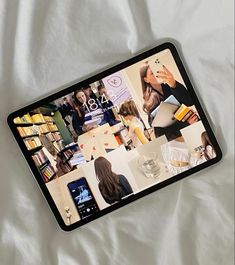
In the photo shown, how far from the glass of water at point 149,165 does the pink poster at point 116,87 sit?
79 millimetres

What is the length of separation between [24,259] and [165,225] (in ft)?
0.61

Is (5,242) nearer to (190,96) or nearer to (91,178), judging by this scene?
(91,178)

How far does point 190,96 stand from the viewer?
642mm

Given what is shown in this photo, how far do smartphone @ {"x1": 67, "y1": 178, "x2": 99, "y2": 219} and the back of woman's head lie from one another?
10cm

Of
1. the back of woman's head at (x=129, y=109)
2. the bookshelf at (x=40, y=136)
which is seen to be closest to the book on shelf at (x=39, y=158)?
the bookshelf at (x=40, y=136)

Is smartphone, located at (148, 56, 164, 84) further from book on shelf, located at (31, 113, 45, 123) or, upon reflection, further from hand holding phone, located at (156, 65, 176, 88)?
book on shelf, located at (31, 113, 45, 123)

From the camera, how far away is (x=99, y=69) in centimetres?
63

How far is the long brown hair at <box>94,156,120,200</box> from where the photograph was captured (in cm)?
63

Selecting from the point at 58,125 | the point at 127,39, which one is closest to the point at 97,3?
the point at 127,39

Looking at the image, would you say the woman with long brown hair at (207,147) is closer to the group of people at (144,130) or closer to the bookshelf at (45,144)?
the group of people at (144,130)

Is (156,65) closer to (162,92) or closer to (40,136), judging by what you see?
(162,92)

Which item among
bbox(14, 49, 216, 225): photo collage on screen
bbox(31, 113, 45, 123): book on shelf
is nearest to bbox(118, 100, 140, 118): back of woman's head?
bbox(14, 49, 216, 225): photo collage on screen

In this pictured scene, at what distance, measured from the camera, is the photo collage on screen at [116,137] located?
0.63m

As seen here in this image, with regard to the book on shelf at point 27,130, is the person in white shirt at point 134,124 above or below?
below
